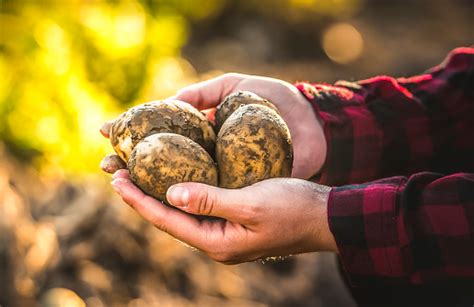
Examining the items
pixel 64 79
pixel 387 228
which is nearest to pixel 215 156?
pixel 387 228

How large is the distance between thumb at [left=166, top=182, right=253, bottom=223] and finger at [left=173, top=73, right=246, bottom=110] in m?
0.62

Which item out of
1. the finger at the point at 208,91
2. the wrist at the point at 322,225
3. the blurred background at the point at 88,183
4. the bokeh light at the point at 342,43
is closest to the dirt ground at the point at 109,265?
the blurred background at the point at 88,183

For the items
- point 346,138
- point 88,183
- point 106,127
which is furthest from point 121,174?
point 88,183

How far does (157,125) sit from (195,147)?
0.46ft

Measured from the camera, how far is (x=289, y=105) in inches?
82.7

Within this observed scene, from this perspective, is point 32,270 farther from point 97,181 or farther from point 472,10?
point 472,10

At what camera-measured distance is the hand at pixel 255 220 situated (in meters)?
1.53

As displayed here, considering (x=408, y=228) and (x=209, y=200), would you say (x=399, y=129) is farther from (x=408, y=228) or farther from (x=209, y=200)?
(x=209, y=200)

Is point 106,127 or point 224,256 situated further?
point 106,127

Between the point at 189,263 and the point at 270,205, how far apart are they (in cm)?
139

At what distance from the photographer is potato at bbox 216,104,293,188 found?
162 cm

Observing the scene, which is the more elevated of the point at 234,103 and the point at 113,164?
the point at 234,103

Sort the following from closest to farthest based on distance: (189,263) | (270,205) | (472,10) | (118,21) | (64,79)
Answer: (270,205) < (189,263) < (64,79) < (118,21) < (472,10)

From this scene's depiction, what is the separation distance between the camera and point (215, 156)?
1710 mm
